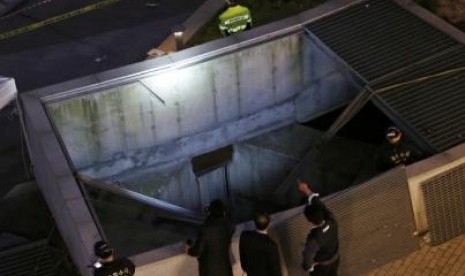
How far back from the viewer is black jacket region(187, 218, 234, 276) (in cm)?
856

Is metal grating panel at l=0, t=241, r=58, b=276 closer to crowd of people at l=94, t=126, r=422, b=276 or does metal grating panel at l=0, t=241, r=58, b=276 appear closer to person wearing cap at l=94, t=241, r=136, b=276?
crowd of people at l=94, t=126, r=422, b=276

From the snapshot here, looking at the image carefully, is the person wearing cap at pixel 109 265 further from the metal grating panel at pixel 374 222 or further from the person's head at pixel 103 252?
the metal grating panel at pixel 374 222

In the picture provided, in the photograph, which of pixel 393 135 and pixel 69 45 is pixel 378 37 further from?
pixel 69 45

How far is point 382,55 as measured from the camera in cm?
1282

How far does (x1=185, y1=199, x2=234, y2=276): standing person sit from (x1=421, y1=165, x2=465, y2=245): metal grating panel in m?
2.79

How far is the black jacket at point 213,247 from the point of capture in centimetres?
856

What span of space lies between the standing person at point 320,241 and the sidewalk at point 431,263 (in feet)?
3.77

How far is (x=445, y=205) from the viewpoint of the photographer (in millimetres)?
10195

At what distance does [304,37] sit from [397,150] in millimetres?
3709

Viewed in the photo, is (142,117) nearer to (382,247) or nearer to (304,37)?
(304,37)

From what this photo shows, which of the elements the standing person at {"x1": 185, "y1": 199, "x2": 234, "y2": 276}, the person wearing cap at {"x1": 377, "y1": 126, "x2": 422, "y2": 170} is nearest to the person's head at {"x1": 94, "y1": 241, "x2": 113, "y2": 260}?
the standing person at {"x1": 185, "y1": 199, "x2": 234, "y2": 276}

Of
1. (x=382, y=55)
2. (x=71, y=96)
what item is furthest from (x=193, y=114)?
(x=382, y=55)

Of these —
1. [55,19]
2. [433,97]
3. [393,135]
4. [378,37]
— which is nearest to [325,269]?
[393,135]

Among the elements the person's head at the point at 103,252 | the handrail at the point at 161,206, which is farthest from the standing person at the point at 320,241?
the handrail at the point at 161,206
